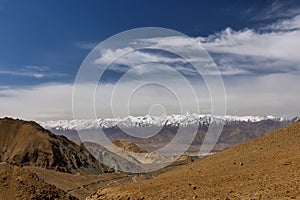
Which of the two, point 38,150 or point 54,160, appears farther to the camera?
point 38,150

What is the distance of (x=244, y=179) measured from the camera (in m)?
28.3

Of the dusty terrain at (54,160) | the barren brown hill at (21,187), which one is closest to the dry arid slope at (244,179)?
the barren brown hill at (21,187)

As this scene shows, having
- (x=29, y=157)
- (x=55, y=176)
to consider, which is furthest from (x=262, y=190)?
(x=29, y=157)

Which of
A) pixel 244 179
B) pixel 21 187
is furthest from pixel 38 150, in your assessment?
pixel 244 179

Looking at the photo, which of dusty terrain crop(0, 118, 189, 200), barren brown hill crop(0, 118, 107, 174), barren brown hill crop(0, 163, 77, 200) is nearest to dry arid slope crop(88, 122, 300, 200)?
barren brown hill crop(0, 163, 77, 200)

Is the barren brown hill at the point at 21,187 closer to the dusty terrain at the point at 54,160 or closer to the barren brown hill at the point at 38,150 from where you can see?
the dusty terrain at the point at 54,160

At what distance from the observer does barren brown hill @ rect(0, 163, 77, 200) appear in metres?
54.2

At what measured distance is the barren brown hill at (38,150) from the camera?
6314 inches

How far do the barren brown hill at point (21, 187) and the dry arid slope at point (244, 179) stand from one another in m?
24.1

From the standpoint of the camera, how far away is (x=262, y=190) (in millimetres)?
25094

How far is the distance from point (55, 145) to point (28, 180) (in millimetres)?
116657

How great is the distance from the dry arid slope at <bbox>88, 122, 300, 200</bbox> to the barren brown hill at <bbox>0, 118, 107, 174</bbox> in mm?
129254

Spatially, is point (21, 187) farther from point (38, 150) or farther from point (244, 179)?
point (38, 150)

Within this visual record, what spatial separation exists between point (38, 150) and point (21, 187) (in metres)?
112
